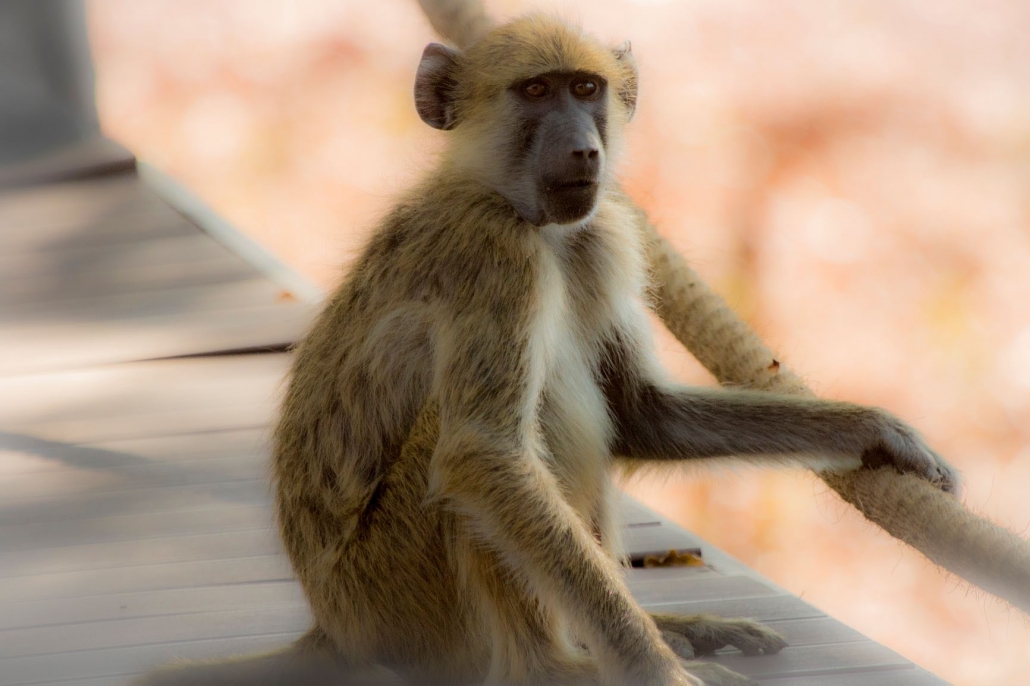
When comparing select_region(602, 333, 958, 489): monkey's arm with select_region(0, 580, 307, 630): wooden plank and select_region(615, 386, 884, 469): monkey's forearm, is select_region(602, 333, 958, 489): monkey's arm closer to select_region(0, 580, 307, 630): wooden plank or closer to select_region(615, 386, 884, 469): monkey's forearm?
select_region(615, 386, 884, 469): monkey's forearm

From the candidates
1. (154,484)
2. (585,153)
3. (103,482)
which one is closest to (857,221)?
(154,484)

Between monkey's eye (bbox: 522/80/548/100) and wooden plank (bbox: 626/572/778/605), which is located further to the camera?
wooden plank (bbox: 626/572/778/605)

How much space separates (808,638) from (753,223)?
23.7ft

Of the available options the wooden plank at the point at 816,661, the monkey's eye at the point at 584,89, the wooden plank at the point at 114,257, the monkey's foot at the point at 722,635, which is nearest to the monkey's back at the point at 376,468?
the monkey's eye at the point at 584,89

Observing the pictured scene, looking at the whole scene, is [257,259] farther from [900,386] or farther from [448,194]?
[900,386]

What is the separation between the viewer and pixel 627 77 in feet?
11.5

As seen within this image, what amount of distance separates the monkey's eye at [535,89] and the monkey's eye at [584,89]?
80mm

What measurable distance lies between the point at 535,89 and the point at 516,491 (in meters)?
1.06

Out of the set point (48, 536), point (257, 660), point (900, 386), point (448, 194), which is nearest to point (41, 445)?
Result: point (48, 536)

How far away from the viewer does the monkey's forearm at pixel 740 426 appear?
3.23 m

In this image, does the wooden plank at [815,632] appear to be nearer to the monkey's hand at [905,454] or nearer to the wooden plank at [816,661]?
the wooden plank at [816,661]

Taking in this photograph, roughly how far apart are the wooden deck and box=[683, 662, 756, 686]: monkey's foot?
0.18 metres

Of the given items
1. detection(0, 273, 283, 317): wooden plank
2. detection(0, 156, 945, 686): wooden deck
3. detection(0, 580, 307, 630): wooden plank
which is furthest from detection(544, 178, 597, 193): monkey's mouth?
detection(0, 273, 283, 317): wooden plank

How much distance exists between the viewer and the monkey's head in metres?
3.06
